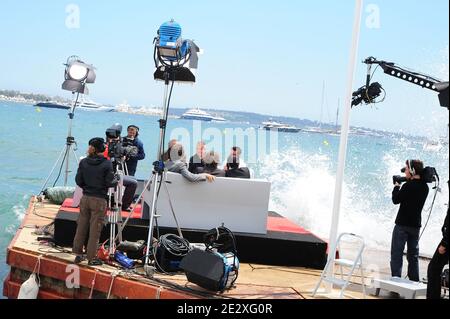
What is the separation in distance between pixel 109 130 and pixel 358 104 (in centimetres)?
323

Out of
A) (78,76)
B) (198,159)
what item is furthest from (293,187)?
(198,159)

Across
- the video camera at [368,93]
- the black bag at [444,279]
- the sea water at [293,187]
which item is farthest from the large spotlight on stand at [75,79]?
the black bag at [444,279]

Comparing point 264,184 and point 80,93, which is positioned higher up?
point 80,93

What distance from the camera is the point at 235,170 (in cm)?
889

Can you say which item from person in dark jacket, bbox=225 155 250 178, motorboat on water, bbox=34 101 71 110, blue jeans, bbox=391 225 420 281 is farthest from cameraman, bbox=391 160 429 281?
motorboat on water, bbox=34 101 71 110

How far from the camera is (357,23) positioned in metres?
6.81

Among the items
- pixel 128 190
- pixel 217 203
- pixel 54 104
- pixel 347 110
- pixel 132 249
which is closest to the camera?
pixel 347 110

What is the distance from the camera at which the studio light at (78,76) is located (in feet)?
37.9

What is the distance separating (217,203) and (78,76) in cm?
453

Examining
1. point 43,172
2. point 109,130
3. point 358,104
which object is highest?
point 358,104

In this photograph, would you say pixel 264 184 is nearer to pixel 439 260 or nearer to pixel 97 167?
pixel 97 167

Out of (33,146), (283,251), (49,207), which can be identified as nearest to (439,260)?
(283,251)

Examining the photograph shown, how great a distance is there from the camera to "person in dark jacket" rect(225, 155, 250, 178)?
8875mm

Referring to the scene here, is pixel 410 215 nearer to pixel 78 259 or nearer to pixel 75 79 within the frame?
pixel 78 259
